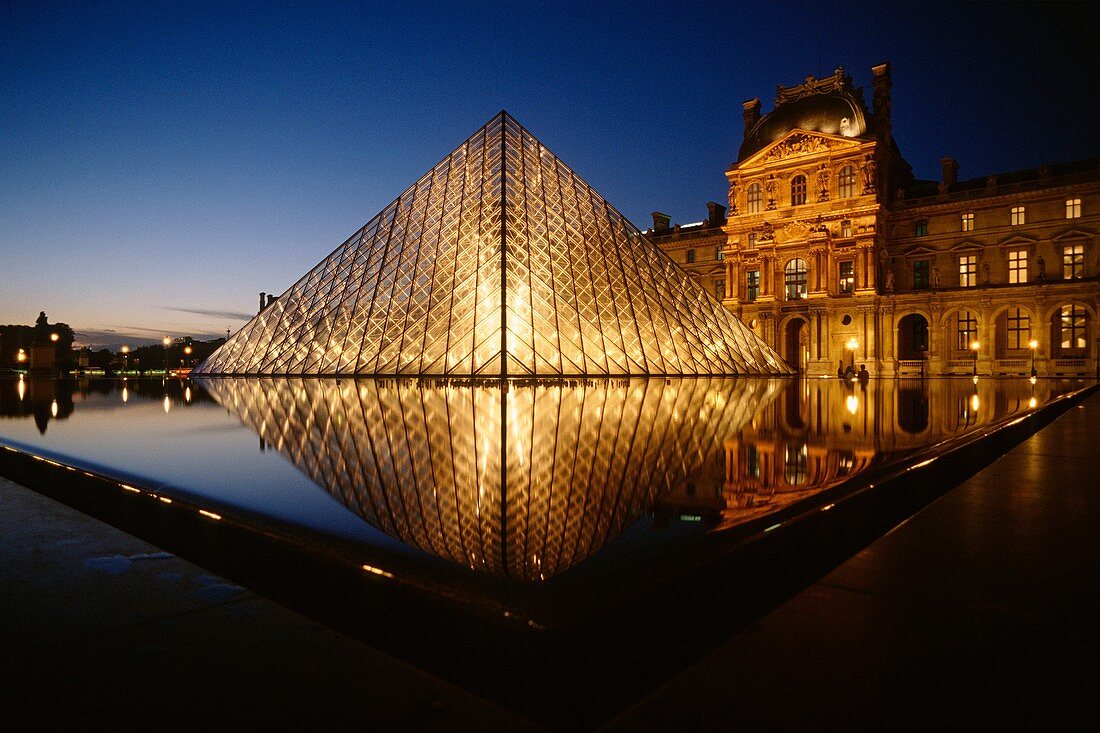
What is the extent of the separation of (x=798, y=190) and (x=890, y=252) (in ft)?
22.6

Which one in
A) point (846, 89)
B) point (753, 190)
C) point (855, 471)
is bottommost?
point (855, 471)

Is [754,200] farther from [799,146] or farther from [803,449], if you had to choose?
[803,449]

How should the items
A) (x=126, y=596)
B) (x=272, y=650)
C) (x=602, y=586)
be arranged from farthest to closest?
(x=602, y=586) → (x=126, y=596) → (x=272, y=650)

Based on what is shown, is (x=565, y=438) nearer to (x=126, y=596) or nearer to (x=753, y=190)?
(x=126, y=596)

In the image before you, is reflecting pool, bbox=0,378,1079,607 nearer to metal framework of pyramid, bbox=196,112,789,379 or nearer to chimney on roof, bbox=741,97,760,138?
metal framework of pyramid, bbox=196,112,789,379

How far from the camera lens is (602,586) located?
6.88ft

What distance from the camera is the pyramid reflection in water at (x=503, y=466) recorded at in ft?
9.13

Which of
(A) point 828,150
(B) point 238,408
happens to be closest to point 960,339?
(A) point 828,150

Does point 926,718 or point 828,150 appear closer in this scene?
point 926,718

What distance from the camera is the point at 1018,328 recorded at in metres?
38.3

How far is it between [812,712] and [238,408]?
1160 cm

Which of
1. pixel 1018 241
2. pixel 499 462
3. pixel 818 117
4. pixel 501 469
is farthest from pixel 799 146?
pixel 501 469

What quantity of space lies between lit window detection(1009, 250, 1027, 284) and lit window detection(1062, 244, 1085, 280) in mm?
1788

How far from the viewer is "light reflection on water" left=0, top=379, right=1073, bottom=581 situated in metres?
2.97
